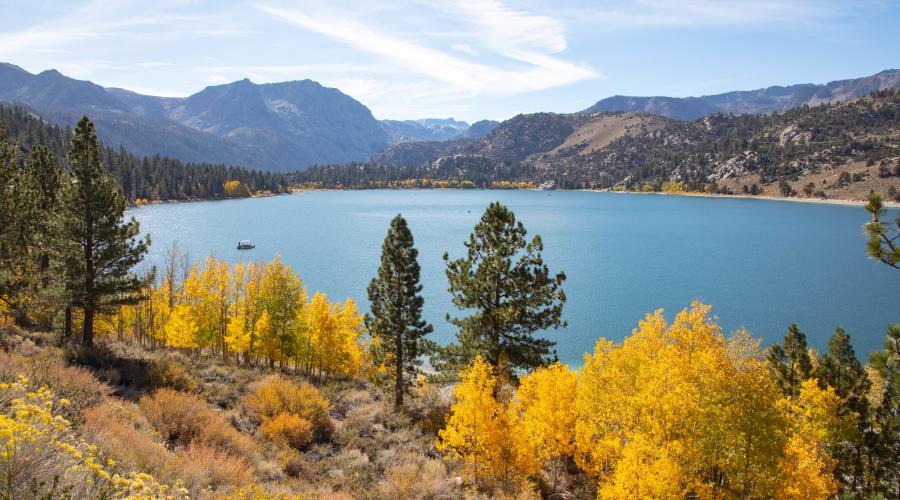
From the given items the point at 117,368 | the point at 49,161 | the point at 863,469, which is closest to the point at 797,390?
the point at 863,469

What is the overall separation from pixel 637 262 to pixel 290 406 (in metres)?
94.2

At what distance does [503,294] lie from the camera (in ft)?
103

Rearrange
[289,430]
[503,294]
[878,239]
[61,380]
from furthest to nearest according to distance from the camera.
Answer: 1. [503,294]
2. [289,430]
3. [61,380]
4. [878,239]

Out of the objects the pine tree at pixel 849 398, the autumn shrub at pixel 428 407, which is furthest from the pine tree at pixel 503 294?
the pine tree at pixel 849 398

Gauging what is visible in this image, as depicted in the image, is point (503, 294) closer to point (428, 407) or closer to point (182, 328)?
point (428, 407)

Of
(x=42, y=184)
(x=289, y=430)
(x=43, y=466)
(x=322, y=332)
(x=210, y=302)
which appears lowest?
(x=322, y=332)

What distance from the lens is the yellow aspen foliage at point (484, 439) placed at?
23953 mm

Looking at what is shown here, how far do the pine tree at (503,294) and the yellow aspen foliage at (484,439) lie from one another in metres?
6.56

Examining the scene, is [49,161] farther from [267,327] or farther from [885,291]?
[885,291]

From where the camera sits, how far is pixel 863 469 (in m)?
29.1

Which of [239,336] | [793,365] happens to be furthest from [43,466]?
[239,336]

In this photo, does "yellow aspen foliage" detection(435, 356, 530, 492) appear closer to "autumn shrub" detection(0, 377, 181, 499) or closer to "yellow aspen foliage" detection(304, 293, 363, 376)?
"autumn shrub" detection(0, 377, 181, 499)

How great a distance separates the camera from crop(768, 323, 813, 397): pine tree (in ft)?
107

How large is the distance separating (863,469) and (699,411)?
51.2 feet
